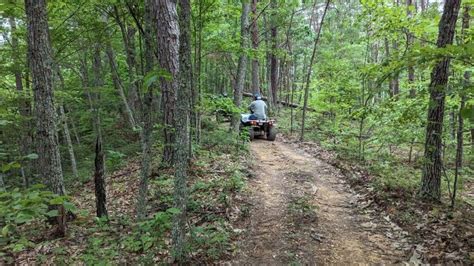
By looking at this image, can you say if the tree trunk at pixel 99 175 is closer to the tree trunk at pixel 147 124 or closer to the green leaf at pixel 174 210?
the tree trunk at pixel 147 124

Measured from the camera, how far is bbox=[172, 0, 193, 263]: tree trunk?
13.6 ft

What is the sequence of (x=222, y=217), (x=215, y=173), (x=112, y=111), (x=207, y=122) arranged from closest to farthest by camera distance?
(x=222, y=217), (x=215, y=173), (x=207, y=122), (x=112, y=111)

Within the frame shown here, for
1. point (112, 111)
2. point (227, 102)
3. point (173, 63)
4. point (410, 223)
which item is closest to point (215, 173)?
point (227, 102)

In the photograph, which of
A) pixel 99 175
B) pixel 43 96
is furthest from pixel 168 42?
pixel 99 175

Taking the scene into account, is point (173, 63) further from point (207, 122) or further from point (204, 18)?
point (207, 122)

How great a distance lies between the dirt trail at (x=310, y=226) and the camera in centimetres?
464

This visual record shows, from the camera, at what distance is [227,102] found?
946cm

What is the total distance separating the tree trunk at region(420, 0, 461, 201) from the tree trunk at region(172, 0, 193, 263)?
14.2 feet

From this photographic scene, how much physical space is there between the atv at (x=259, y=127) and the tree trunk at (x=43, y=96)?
27.7ft

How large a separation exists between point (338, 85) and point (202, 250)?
1109 centimetres

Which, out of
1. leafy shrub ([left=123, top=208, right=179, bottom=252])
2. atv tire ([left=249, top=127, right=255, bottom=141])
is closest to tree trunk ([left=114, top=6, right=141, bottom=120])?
leafy shrub ([left=123, top=208, right=179, bottom=252])

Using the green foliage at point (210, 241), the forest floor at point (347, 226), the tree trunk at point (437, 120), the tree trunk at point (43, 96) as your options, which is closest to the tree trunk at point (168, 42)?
the tree trunk at point (43, 96)

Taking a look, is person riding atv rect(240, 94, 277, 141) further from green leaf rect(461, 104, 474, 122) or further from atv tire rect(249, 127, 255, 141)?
green leaf rect(461, 104, 474, 122)

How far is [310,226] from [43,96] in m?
5.29
